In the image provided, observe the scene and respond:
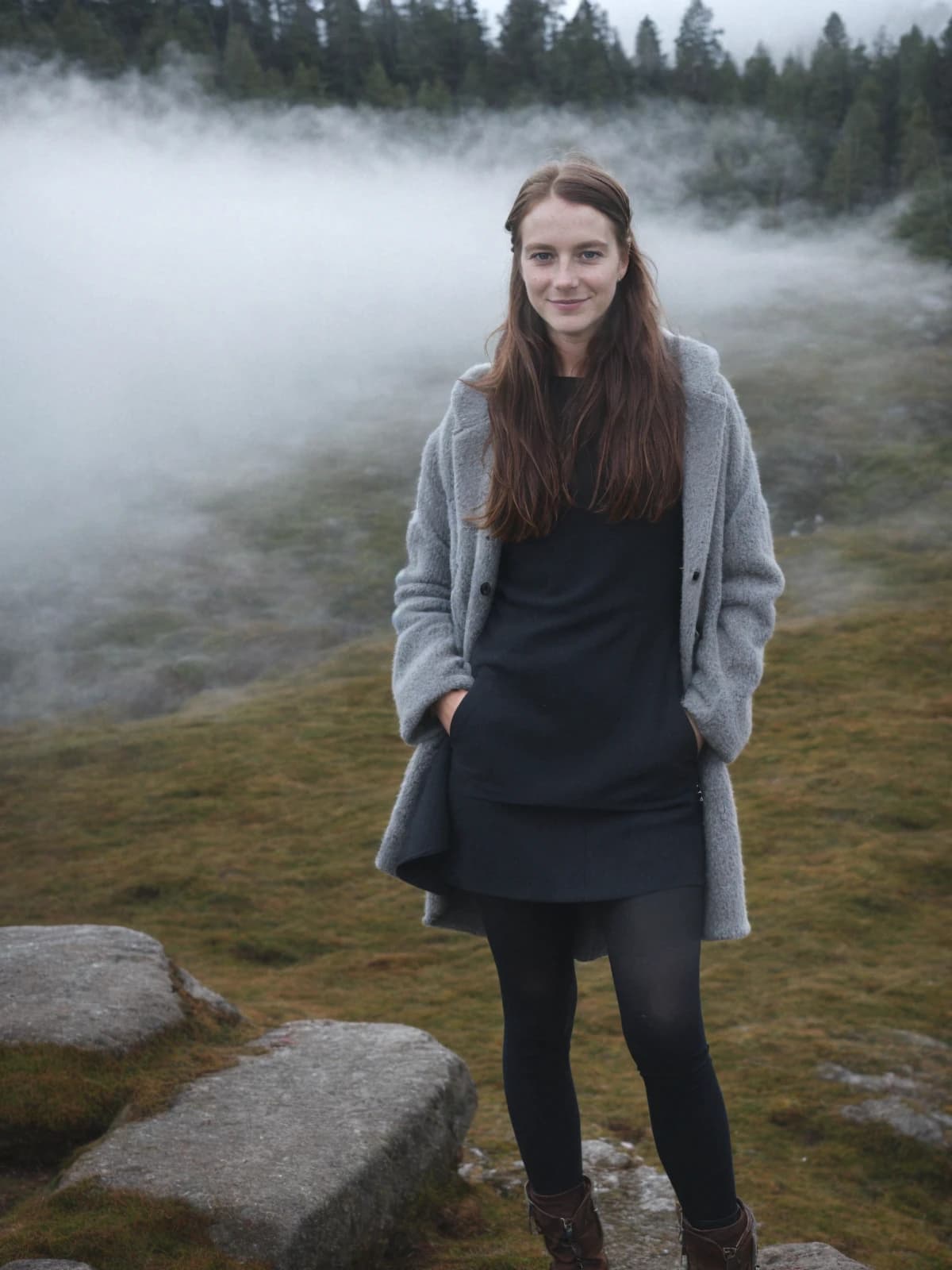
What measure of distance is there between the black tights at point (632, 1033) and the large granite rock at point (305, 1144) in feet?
2.93

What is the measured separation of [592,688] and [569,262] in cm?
121

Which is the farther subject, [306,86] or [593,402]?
[306,86]

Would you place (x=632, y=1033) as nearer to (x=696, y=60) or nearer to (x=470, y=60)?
(x=470, y=60)

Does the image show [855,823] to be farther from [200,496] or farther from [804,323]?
[804,323]

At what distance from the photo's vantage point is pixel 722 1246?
3352 millimetres

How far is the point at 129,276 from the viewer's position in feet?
277

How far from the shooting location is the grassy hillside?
5.17 meters

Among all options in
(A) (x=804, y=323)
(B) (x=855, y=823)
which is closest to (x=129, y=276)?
(A) (x=804, y=323)

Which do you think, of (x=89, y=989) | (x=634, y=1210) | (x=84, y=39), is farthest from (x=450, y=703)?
(x=84, y=39)

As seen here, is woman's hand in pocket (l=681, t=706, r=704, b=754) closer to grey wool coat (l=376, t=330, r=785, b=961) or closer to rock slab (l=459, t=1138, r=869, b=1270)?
grey wool coat (l=376, t=330, r=785, b=961)

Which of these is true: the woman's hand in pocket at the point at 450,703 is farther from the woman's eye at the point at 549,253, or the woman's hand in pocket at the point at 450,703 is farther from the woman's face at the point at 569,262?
the woman's eye at the point at 549,253

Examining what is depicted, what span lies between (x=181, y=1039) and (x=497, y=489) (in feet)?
11.1

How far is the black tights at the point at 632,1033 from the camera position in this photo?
10.4ft

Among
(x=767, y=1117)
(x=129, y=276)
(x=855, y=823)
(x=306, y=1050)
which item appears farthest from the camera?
(x=129, y=276)
